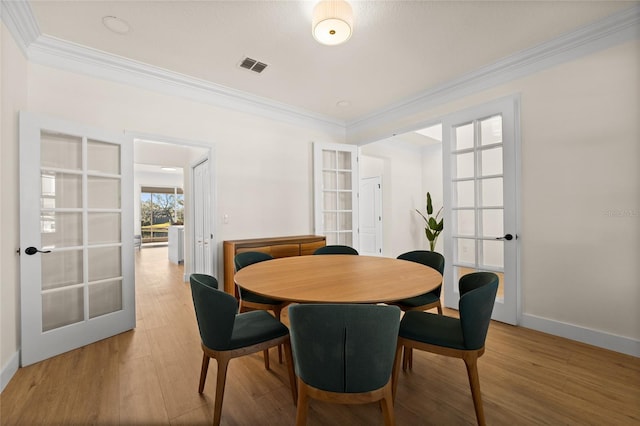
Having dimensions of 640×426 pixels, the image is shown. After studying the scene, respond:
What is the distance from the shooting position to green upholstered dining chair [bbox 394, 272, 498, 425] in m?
1.43

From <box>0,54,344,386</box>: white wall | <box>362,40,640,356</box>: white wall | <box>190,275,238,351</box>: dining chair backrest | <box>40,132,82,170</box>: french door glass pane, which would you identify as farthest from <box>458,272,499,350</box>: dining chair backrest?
<box>40,132,82,170</box>: french door glass pane

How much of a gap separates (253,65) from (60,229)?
2397 mm

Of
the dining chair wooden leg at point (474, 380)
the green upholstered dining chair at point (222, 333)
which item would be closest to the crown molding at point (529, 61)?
the dining chair wooden leg at point (474, 380)

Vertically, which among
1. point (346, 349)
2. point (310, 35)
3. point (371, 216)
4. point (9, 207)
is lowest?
point (346, 349)

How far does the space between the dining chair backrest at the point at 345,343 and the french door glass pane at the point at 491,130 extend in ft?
9.14

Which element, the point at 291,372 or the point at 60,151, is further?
the point at 60,151

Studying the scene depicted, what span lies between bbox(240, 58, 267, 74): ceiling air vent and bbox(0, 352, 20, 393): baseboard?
312cm

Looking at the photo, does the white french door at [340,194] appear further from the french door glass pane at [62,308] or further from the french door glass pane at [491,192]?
the french door glass pane at [62,308]

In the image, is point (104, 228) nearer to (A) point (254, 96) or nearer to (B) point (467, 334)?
(A) point (254, 96)

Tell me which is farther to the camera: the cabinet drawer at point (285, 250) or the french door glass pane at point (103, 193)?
the cabinet drawer at point (285, 250)

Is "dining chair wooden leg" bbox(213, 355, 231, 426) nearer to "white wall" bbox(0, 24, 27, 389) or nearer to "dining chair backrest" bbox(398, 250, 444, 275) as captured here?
"white wall" bbox(0, 24, 27, 389)

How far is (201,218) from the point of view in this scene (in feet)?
14.4

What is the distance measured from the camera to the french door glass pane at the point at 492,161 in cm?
307

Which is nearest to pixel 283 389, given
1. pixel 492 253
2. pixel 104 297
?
pixel 104 297
